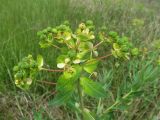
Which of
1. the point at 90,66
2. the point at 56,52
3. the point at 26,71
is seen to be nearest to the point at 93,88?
the point at 90,66

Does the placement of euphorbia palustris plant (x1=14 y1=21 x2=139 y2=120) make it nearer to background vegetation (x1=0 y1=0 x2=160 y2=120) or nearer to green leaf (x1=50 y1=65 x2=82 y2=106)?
green leaf (x1=50 y1=65 x2=82 y2=106)

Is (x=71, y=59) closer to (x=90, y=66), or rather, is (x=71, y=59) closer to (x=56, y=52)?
(x=90, y=66)

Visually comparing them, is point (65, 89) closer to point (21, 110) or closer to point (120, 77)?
point (21, 110)

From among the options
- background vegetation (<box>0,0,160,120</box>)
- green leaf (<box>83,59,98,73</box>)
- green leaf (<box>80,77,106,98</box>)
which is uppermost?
green leaf (<box>83,59,98,73</box>)

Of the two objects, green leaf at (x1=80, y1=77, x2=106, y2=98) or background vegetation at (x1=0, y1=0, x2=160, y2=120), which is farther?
background vegetation at (x1=0, y1=0, x2=160, y2=120)

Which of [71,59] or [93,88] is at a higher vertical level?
[71,59]

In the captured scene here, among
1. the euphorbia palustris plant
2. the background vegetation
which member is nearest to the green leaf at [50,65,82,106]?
the euphorbia palustris plant
